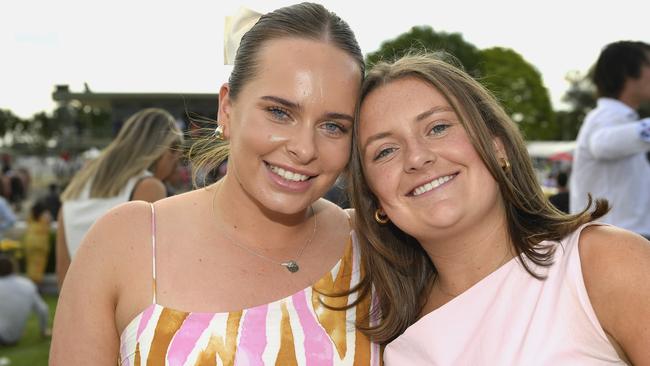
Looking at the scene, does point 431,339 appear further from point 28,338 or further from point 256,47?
point 28,338

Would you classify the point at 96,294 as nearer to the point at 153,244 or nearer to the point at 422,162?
the point at 153,244

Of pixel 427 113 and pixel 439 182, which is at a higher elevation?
pixel 427 113

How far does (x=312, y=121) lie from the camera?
2.19m

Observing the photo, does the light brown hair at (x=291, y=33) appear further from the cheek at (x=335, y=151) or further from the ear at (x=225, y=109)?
the cheek at (x=335, y=151)

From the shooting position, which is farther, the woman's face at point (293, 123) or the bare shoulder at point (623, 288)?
the woman's face at point (293, 123)

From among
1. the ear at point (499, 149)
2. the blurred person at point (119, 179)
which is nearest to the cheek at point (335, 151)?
the ear at point (499, 149)

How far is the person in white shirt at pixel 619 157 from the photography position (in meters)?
4.57

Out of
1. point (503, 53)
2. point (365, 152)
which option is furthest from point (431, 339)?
point (503, 53)

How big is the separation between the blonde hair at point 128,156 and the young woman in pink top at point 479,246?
7.71 ft

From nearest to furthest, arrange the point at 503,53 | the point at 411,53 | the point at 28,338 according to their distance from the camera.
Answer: the point at 411,53 < the point at 28,338 < the point at 503,53

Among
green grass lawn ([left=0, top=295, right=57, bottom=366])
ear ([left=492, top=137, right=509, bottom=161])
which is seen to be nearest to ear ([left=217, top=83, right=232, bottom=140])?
ear ([left=492, top=137, right=509, bottom=161])

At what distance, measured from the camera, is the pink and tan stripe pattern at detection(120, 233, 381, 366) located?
6.75ft

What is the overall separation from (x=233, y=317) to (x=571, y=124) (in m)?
66.8

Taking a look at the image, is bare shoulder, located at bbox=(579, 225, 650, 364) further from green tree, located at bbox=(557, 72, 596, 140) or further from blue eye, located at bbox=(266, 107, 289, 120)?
green tree, located at bbox=(557, 72, 596, 140)
